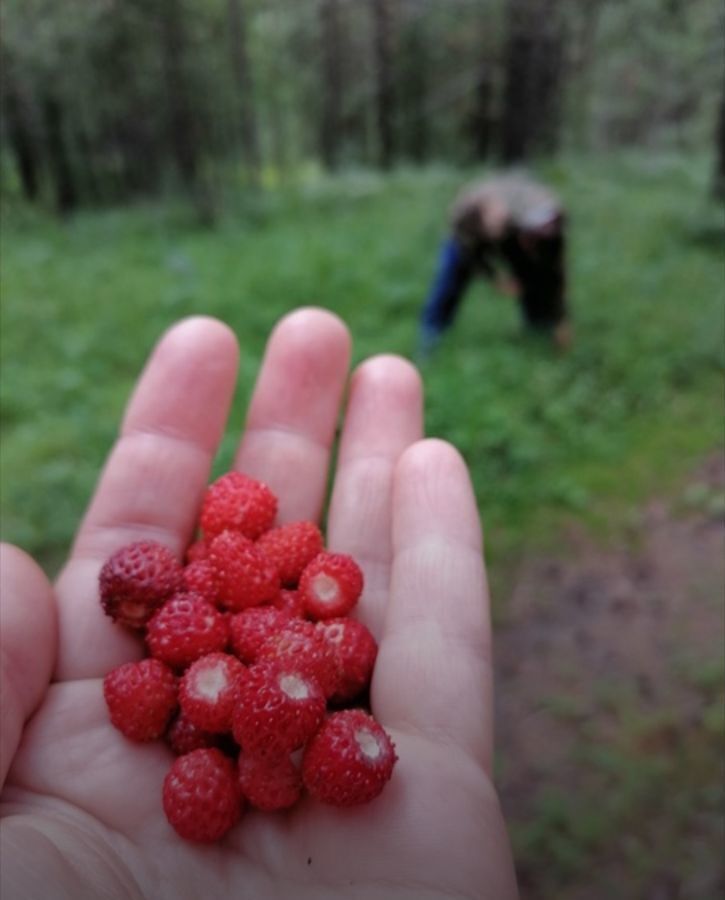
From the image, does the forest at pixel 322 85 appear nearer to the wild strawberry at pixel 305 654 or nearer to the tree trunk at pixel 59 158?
the tree trunk at pixel 59 158

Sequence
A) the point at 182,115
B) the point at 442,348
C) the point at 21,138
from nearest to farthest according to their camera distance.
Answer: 1. the point at 442,348
2. the point at 21,138
3. the point at 182,115

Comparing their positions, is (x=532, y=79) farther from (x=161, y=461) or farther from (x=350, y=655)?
(x=350, y=655)

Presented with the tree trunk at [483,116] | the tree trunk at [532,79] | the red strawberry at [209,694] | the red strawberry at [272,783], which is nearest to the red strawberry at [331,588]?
the red strawberry at [209,694]

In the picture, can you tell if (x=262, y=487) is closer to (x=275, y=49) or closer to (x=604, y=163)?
(x=275, y=49)

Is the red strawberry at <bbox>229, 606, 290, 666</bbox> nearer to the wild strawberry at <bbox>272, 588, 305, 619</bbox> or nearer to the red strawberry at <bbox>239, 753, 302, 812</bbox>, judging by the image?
the wild strawberry at <bbox>272, 588, 305, 619</bbox>

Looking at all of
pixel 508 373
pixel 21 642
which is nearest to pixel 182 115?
pixel 508 373

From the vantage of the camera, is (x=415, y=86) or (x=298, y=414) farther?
(x=415, y=86)

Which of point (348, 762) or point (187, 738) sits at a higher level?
point (348, 762)

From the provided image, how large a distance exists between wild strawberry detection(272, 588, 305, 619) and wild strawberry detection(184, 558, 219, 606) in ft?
0.42

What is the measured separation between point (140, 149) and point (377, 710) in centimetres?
830

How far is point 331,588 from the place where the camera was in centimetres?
148

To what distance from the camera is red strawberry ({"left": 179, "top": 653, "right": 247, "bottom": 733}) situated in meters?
1.27

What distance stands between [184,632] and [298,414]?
2.24 ft

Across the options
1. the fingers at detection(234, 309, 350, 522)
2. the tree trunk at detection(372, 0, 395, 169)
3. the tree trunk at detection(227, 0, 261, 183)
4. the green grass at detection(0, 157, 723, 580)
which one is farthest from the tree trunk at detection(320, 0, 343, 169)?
the fingers at detection(234, 309, 350, 522)
